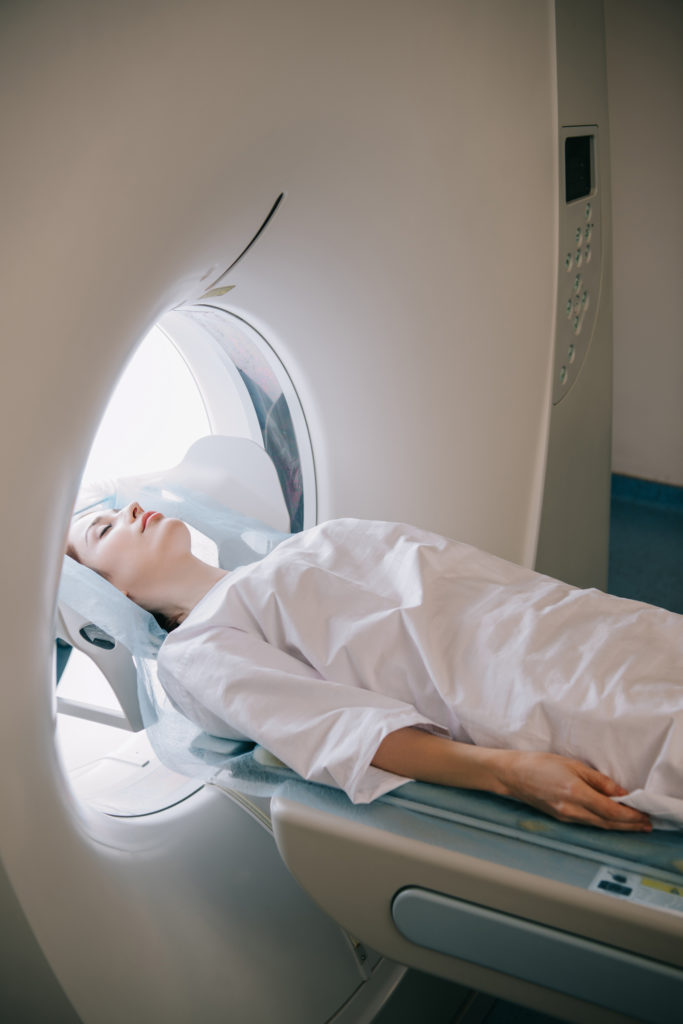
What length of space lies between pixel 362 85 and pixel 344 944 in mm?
1357

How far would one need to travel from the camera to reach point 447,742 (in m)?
1.17

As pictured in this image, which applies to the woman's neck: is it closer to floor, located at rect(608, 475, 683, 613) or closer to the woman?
the woman

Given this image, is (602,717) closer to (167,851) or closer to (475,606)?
(475,606)

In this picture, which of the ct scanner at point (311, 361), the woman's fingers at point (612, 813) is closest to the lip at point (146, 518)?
the ct scanner at point (311, 361)

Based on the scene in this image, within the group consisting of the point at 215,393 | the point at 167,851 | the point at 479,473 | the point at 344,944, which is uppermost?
the point at 215,393

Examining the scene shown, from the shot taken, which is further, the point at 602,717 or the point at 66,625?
the point at 66,625

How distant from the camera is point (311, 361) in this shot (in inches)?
70.5

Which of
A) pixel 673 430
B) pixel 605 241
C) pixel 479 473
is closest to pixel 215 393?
pixel 479 473

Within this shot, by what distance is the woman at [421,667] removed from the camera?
3.66ft

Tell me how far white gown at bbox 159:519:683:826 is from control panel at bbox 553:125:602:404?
0.79m

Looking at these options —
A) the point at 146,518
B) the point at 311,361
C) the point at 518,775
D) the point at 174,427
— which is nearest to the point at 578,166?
the point at 311,361

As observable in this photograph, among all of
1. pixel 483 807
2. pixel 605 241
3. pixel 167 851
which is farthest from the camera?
pixel 605 241

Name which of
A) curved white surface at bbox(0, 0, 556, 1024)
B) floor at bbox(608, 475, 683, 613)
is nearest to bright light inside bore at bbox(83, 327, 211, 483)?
curved white surface at bbox(0, 0, 556, 1024)

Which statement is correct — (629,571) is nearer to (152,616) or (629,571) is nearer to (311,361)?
(311,361)
